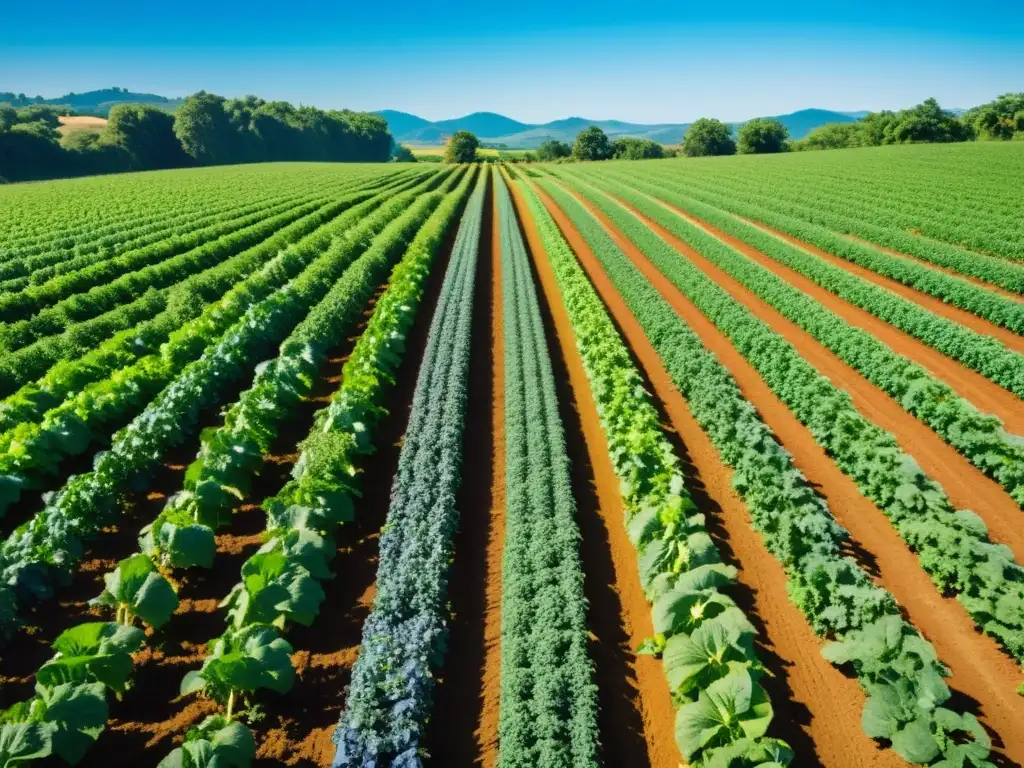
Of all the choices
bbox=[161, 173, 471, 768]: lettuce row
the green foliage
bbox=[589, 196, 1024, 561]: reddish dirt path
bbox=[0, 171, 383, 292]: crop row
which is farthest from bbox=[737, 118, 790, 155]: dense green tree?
bbox=[161, 173, 471, 768]: lettuce row

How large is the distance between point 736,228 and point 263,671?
34.9 metres

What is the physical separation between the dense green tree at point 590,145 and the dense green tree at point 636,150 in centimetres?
339

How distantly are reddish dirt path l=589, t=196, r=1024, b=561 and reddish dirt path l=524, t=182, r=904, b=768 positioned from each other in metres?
4.53

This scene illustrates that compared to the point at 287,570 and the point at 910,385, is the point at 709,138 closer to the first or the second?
the point at 910,385

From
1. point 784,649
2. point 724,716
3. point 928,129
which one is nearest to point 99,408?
point 724,716

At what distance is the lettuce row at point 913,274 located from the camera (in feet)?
65.0

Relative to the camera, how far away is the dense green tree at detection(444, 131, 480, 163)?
415 ft

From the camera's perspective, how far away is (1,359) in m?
15.7

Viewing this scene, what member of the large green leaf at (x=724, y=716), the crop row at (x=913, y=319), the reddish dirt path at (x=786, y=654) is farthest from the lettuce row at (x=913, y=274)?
the large green leaf at (x=724, y=716)

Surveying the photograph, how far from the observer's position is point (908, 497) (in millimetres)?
9992

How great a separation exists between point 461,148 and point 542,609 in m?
134

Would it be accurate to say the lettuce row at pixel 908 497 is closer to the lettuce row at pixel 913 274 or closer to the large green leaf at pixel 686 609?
the large green leaf at pixel 686 609

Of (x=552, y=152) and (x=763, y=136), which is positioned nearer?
(x=763, y=136)

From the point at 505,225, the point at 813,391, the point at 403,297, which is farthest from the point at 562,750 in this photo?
the point at 505,225
